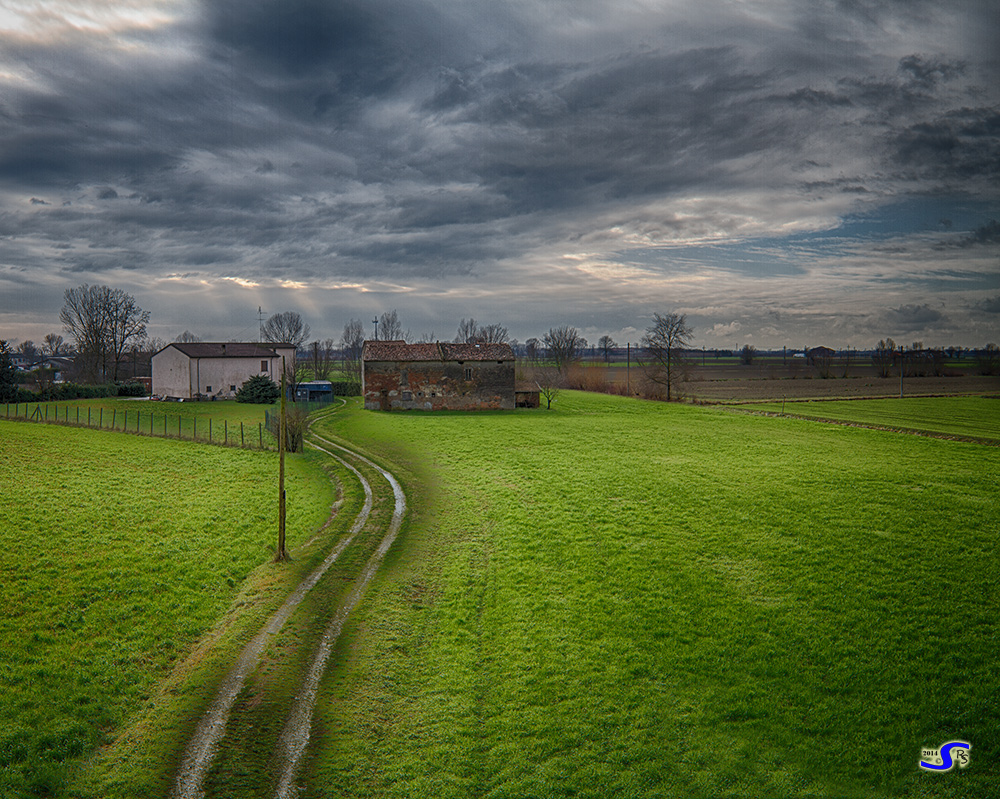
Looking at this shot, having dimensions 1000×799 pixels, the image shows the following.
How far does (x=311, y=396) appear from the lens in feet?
228

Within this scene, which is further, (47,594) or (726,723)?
(47,594)

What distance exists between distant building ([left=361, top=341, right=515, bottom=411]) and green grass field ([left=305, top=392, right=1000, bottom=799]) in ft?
106

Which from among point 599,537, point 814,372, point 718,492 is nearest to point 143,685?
point 599,537

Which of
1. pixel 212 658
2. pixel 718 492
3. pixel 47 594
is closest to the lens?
pixel 212 658

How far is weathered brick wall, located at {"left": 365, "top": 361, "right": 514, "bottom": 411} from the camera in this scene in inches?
2179

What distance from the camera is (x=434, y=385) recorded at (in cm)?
5569

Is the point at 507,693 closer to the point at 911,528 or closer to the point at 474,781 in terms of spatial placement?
the point at 474,781

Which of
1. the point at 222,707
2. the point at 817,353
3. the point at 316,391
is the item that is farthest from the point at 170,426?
the point at 817,353

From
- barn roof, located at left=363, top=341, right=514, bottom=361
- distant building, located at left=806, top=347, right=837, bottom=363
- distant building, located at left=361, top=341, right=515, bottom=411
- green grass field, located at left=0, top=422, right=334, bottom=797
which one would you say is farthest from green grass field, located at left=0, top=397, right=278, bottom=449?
distant building, located at left=806, top=347, right=837, bottom=363

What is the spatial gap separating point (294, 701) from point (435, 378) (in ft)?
152

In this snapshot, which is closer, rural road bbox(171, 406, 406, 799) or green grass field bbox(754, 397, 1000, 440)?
rural road bbox(171, 406, 406, 799)

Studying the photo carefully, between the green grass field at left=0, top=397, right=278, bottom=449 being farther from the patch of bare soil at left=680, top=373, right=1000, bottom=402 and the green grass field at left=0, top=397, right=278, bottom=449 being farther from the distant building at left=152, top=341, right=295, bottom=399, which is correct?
the patch of bare soil at left=680, top=373, right=1000, bottom=402

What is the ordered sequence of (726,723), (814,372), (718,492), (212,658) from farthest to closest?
(814,372)
(718,492)
(212,658)
(726,723)

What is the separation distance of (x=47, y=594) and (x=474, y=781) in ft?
36.4
